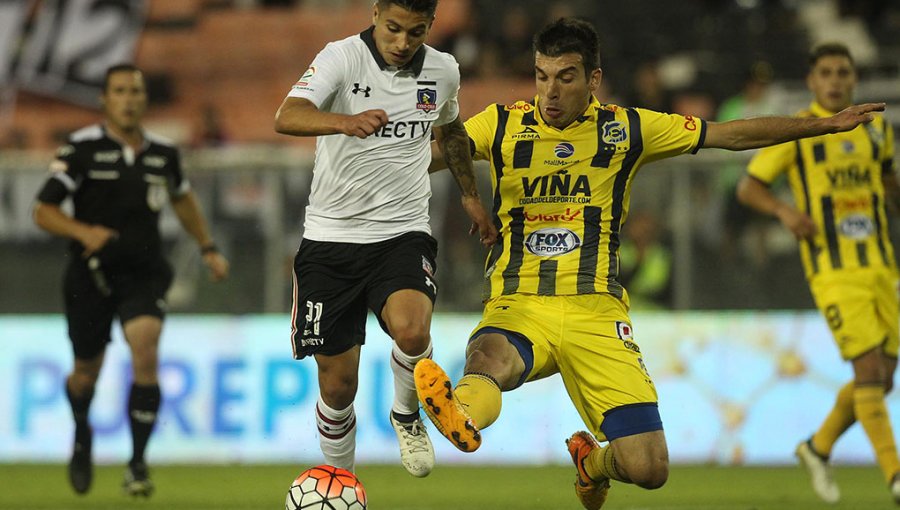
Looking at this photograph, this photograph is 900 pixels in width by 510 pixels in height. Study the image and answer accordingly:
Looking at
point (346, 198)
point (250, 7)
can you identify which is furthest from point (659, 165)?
point (250, 7)

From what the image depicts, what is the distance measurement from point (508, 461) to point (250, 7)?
9.17 meters

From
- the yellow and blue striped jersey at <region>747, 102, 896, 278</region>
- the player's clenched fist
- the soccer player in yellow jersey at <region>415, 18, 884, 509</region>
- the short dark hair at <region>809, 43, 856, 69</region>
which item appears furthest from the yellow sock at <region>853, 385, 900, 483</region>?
the player's clenched fist

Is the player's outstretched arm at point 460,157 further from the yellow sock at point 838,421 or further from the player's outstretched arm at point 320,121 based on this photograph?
the yellow sock at point 838,421

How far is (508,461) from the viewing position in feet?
36.1

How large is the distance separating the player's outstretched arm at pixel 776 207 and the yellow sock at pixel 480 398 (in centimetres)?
319

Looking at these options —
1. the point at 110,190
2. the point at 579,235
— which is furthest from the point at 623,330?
the point at 110,190

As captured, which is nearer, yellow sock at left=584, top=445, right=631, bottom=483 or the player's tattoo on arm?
yellow sock at left=584, top=445, right=631, bottom=483

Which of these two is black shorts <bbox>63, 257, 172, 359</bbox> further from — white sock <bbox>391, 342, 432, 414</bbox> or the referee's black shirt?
white sock <bbox>391, 342, 432, 414</bbox>

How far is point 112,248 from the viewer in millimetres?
8711

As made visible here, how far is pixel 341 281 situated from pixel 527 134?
1.05 metres

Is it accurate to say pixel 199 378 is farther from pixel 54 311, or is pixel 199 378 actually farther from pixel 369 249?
pixel 369 249

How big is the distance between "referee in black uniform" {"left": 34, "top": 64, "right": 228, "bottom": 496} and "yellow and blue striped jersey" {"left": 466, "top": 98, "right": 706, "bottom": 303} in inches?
122

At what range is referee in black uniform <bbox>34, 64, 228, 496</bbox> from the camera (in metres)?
8.61

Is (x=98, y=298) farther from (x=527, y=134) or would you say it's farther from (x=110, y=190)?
(x=527, y=134)
